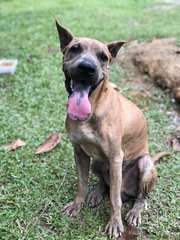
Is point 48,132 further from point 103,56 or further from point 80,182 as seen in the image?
point 103,56

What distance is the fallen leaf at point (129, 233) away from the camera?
3.76 metres

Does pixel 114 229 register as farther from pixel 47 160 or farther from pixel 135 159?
pixel 47 160

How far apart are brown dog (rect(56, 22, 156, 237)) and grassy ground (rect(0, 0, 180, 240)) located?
0.66 feet

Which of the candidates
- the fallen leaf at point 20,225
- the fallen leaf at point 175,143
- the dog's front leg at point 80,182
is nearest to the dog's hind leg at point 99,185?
the dog's front leg at point 80,182

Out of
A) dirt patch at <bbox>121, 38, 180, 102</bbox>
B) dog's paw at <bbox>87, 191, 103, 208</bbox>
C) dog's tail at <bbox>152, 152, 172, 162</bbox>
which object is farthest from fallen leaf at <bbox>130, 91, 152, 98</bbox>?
dog's paw at <bbox>87, 191, 103, 208</bbox>

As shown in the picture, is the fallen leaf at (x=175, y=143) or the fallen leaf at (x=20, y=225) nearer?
the fallen leaf at (x=20, y=225)

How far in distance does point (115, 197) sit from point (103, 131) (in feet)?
2.18

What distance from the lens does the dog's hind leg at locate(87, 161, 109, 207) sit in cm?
406

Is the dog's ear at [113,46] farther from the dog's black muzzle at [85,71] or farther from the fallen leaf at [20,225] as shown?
the fallen leaf at [20,225]

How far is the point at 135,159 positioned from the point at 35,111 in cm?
230

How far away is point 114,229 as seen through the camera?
3.75 meters

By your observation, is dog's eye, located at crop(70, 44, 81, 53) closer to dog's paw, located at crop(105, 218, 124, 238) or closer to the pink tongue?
the pink tongue

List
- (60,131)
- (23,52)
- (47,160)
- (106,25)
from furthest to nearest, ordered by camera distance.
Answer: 1. (106,25)
2. (23,52)
3. (60,131)
4. (47,160)

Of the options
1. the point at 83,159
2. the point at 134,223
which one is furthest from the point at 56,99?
the point at 134,223
